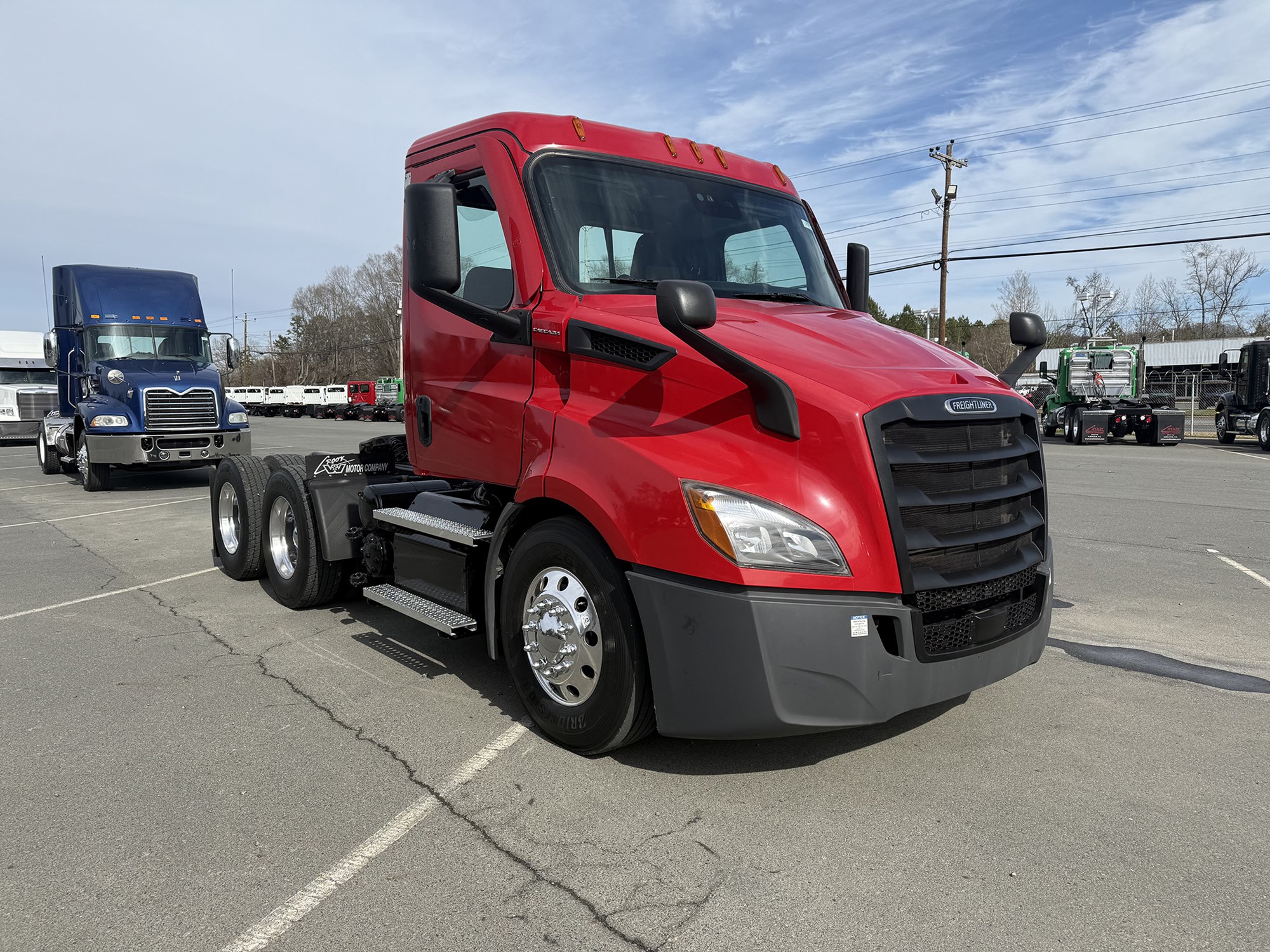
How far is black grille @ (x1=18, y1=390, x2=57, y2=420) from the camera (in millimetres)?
25062

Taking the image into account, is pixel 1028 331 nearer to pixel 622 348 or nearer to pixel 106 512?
pixel 622 348

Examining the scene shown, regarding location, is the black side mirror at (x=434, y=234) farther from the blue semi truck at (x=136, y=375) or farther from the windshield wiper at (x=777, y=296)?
the blue semi truck at (x=136, y=375)

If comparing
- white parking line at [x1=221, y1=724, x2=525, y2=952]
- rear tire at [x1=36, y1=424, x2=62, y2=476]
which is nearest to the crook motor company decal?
white parking line at [x1=221, y1=724, x2=525, y2=952]

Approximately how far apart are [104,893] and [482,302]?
284cm

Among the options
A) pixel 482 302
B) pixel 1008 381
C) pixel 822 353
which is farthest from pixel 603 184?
pixel 1008 381

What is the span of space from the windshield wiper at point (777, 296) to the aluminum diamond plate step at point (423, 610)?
2037 mm

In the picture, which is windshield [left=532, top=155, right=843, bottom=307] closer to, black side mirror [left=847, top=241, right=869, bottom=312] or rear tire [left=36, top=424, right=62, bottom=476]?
black side mirror [left=847, top=241, right=869, bottom=312]

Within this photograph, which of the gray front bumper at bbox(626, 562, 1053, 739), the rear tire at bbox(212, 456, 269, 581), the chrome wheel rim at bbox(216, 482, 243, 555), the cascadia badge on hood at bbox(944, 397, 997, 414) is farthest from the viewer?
the chrome wheel rim at bbox(216, 482, 243, 555)

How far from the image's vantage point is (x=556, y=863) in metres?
3.06

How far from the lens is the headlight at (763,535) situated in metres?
3.20

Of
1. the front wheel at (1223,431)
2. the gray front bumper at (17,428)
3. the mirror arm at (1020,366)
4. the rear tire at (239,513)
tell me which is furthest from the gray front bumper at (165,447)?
the front wheel at (1223,431)

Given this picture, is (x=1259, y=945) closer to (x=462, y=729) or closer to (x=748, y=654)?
(x=748, y=654)

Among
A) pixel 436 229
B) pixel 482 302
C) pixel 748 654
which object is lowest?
pixel 748 654

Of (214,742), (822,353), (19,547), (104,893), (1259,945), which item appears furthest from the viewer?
(19,547)
